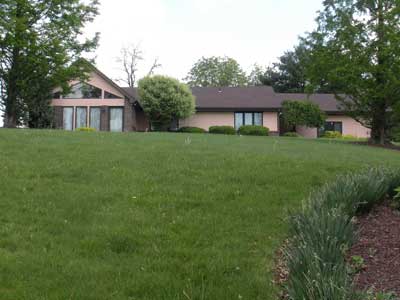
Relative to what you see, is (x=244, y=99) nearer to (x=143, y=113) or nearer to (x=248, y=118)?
(x=248, y=118)

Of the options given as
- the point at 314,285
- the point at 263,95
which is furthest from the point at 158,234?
the point at 263,95

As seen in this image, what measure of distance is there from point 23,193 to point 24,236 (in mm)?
1979

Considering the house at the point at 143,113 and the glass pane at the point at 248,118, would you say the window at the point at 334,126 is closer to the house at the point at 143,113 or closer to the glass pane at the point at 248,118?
the house at the point at 143,113

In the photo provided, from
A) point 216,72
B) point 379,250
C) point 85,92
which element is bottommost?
point 379,250

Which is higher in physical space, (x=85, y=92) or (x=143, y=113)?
(x=85, y=92)

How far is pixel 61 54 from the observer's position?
27328 millimetres

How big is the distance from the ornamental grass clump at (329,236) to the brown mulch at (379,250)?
0.51ft

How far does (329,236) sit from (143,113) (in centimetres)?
3281

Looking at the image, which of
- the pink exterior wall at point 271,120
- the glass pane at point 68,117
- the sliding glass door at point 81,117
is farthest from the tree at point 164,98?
the pink exterior wall at point 271,120

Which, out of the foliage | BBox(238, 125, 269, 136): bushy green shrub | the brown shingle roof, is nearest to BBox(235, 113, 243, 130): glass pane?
the brown shingle roof

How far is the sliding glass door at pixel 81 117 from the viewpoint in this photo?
35031 mm

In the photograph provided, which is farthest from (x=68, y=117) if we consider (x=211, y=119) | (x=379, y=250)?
(x=379, y=250)

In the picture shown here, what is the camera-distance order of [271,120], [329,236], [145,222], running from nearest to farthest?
[329,236]
[145,222]
[271,120]

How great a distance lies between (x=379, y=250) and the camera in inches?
194
